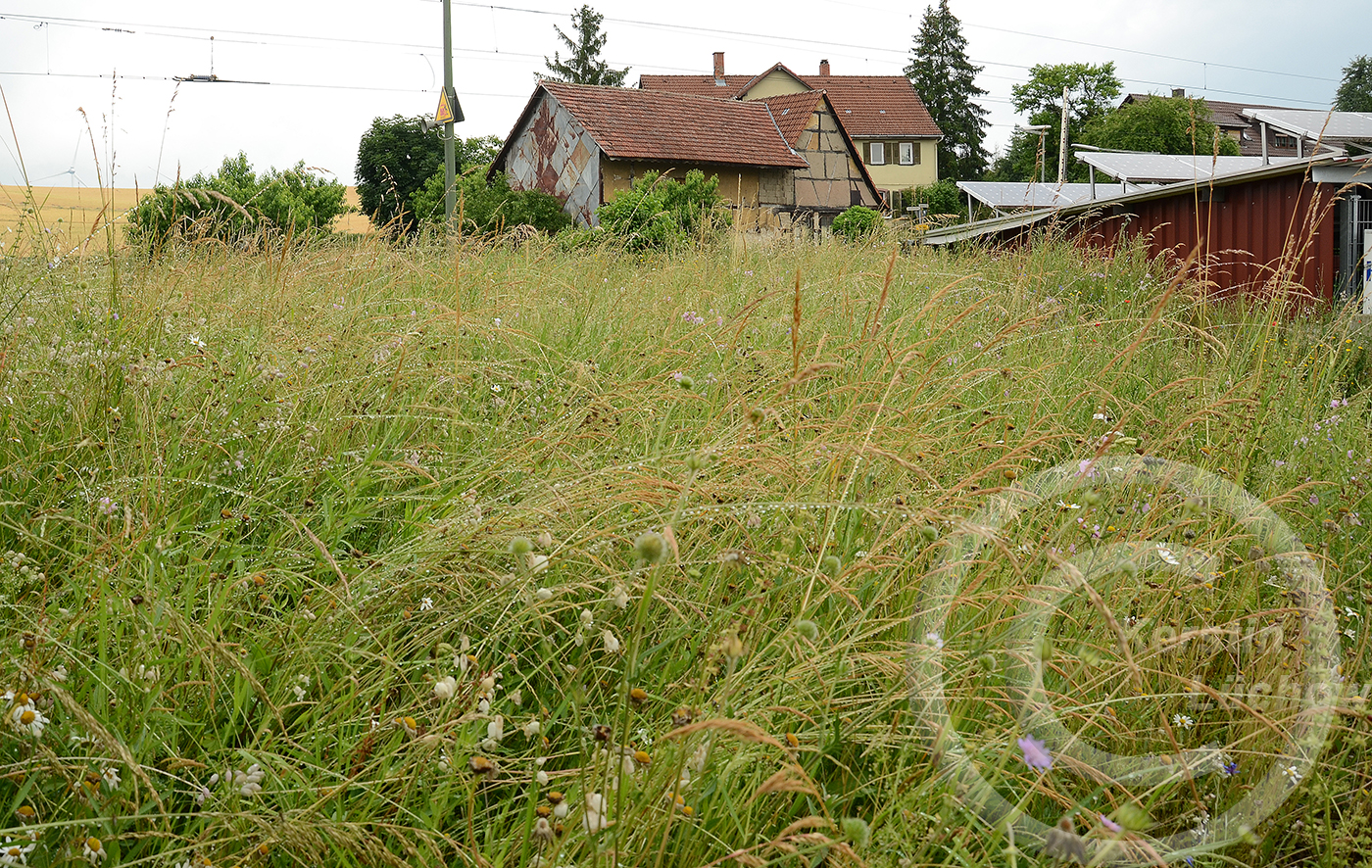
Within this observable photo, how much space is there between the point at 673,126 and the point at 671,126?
3.8 inches

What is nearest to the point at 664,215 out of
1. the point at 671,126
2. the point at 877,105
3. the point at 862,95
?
the point at 671,126

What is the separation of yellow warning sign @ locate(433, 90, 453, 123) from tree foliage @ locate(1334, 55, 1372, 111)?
250 feet

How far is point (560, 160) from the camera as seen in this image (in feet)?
75.6

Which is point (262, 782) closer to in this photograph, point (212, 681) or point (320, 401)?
point (212, 681)

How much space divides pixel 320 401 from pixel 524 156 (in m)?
23.5

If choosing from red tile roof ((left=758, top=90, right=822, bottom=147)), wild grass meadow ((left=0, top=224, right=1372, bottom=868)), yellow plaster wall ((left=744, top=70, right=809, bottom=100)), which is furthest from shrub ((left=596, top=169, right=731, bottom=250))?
yellow plaster wall ((left=744, top=70, right=809, bottom=100))

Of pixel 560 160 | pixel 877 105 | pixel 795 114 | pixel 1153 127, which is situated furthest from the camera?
pixel 877 105

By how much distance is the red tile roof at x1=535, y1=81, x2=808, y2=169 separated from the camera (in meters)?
22.2

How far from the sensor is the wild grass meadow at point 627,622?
1213 mm

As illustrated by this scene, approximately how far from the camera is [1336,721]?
1694 mm

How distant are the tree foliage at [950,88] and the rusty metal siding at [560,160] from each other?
113 ft

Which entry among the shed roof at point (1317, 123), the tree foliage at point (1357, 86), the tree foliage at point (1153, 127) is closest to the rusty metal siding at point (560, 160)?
the shed roof at point (1317, 123)

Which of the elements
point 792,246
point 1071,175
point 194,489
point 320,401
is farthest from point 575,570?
point 1071,175

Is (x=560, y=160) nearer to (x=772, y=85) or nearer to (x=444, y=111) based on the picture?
(x=444, y=111)
